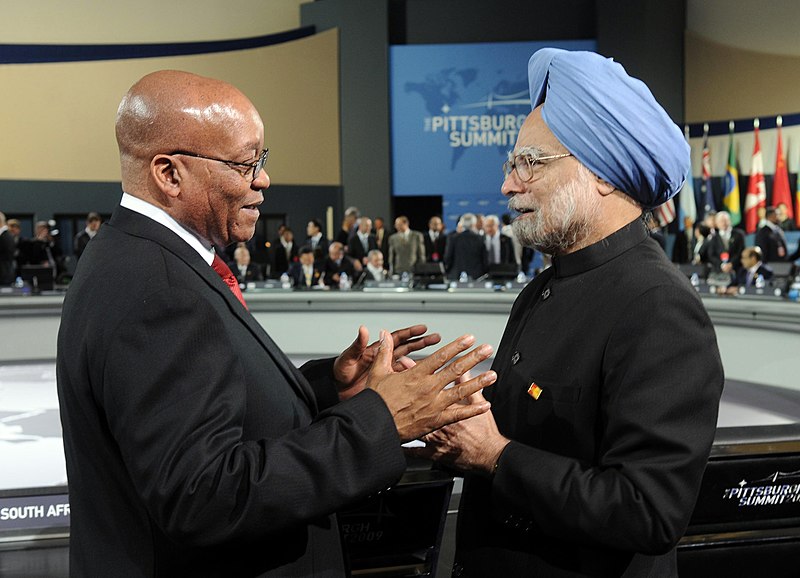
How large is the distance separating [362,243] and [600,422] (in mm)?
9357

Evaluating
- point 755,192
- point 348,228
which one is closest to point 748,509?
point 348,228

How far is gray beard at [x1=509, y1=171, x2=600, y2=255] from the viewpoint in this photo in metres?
1.40

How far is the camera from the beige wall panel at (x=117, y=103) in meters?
14.1

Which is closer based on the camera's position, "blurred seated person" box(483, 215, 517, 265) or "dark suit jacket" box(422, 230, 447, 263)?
"blurred seated person" box(483, 215, 517, 265)

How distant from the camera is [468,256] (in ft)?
31.2

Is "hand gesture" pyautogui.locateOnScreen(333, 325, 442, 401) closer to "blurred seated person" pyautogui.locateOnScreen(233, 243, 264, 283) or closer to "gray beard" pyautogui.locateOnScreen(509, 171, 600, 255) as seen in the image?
"gray beard" pyautogui.locateOnScreen(509, 171, 600, 255)

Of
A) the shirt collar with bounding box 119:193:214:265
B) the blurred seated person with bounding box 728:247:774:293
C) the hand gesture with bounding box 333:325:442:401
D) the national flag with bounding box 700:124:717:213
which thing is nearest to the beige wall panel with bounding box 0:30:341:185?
the national flag with bounding box 700:124:717:213

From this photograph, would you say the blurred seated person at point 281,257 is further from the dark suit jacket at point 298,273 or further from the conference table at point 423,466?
the conference table at point 423,466

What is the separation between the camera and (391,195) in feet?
50.6

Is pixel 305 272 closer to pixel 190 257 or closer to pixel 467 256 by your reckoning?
pixel 467 256

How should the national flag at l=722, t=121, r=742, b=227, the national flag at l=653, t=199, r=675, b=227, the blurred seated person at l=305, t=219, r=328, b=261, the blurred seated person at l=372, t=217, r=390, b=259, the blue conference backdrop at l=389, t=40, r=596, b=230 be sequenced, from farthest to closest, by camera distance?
the blue conference backdrop at l=389, t=40, r=596, b=230
the national flag at l=722, t=121, r=742, b=227
the national flag at l=653, t=199, r=675, b=227
the blurred seated person at l=372, t=217, r=390, b=259
the blurred seated person at l=305, t=219, r=328, b=261

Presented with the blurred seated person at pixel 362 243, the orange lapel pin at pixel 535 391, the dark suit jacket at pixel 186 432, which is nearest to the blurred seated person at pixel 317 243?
the blurred seated person at pixel 362 243

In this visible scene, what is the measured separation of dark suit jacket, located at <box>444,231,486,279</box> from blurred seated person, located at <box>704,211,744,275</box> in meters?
→ 2.49

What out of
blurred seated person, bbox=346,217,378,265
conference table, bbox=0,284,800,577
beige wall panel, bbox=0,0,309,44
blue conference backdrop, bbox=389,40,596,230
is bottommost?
conference table, bbox=0,284,800,577
